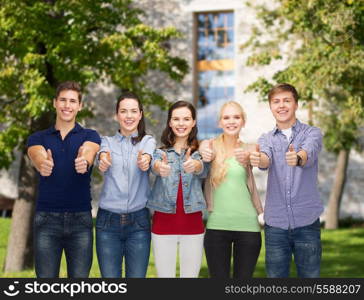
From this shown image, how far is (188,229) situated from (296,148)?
A: 113cm

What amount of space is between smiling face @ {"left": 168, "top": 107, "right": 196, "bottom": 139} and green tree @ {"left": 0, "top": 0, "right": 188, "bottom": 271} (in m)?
6.34

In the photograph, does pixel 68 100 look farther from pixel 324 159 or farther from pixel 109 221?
pixel 324 159

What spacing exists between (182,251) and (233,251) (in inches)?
16.8

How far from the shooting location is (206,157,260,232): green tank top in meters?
4.87

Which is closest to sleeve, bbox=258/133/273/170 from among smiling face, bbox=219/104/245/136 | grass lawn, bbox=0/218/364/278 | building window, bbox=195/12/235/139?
smiling face, bbox=219/104/245/136

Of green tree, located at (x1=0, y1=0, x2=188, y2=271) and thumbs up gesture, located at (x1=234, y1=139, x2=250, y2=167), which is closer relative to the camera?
thumbs up gesture, located at (x1=234, y1=139, x2=250, y2=167)

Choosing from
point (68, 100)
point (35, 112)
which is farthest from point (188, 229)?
point (35, 112)

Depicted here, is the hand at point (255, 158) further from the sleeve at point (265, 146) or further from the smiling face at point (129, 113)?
the smiling face at point (129, 113)

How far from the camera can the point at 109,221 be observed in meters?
4.86

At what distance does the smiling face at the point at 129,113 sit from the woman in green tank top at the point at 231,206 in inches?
24.5

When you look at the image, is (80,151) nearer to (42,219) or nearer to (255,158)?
(42,219)

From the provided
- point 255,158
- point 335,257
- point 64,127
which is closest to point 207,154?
point 255,158

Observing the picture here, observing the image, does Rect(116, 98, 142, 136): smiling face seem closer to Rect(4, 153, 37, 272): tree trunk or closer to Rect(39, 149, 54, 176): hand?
Rect(39, 149, 54, 176): hand

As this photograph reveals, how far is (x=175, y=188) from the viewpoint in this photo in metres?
4.94
